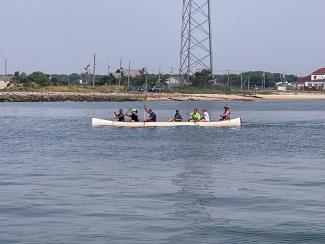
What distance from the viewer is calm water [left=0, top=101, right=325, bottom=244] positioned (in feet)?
54.6

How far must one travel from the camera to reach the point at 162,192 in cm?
2192

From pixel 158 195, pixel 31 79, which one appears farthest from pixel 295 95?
pixel 158 195

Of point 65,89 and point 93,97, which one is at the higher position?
point 65,89

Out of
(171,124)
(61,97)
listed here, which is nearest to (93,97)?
(61,97)

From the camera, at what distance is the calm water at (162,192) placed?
54.6ft

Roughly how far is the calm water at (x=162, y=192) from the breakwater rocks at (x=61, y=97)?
84866 millimetres

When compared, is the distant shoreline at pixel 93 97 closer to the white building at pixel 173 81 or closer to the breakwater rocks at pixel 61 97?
the breakwater rocks at pixel 61 97

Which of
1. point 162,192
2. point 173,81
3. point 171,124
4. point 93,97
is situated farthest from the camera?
point 173,81

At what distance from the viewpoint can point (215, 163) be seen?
30438 millimetres

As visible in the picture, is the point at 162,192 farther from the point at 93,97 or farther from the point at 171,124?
the point at 93,97

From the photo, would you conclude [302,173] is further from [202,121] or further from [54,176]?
[202,121]

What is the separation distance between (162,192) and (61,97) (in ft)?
349

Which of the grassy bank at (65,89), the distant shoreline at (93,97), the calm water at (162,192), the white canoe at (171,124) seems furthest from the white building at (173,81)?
the calm water at (162,192)

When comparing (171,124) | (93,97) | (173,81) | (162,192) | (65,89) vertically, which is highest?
(173,81)
